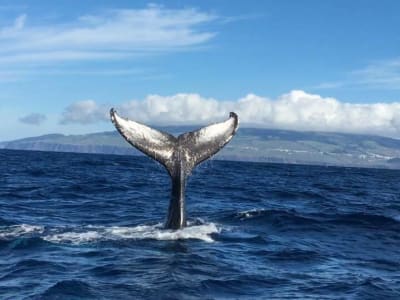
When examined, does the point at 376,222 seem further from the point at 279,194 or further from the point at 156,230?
the point at 279,194

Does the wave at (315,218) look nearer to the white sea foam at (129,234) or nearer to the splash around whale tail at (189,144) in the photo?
the white sea foam at (129,234)

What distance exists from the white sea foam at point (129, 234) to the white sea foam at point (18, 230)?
603 mm

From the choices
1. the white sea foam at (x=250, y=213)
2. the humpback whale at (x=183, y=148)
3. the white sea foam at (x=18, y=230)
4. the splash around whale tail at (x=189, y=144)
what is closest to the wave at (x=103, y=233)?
the white sea foam at (x=18, y=230)

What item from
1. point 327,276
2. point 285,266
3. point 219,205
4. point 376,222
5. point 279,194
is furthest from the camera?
point 279,194

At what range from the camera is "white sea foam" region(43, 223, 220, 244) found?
40.5 ft

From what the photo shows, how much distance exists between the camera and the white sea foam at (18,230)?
1273 centimetres

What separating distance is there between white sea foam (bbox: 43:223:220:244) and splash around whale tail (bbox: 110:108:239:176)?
1494mm

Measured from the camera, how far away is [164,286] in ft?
28.9

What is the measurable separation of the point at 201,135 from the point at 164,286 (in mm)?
3839

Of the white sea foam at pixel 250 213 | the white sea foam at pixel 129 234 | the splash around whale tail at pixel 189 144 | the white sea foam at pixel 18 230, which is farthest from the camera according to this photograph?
the white sea foam at pixel 250 213

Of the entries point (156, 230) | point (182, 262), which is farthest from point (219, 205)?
point (182, 262)

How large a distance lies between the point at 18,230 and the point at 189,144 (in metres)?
4.32

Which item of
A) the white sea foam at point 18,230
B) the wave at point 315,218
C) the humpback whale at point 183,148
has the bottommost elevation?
the wave at point 315,218

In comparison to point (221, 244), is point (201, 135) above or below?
above
